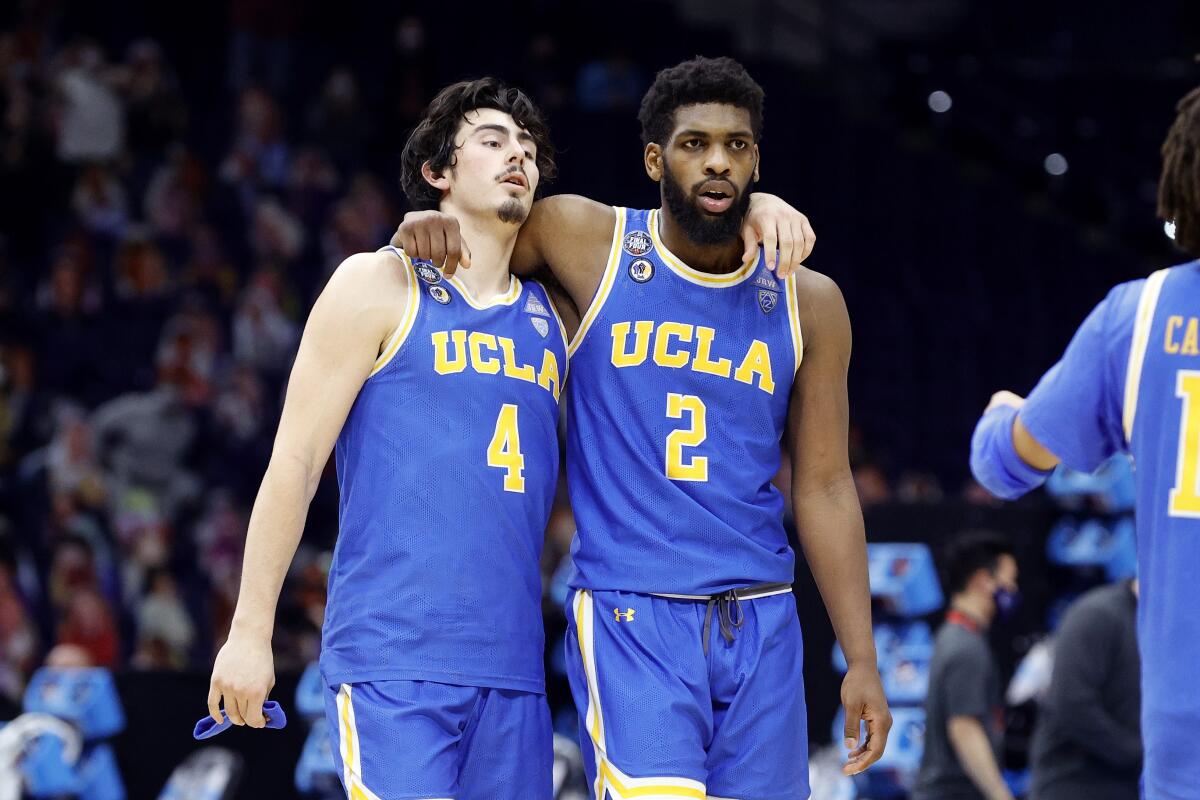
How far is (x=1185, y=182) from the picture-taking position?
11.3 feet

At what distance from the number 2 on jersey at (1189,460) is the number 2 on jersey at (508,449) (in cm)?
157

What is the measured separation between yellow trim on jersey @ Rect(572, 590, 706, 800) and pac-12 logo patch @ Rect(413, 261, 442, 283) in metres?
0.87

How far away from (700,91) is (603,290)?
0.56m

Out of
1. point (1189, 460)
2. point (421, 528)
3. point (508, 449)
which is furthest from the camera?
point (508, 449)

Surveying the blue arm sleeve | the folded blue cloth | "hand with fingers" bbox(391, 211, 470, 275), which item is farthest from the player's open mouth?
the folded blue cloth

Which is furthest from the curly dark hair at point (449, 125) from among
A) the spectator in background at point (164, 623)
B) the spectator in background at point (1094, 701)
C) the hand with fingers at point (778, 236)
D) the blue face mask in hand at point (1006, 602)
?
the spectator in background at point (164, 623)

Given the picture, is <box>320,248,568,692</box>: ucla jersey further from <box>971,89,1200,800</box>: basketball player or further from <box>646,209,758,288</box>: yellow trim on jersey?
<box>971,89,1200,800</box>: basketball player

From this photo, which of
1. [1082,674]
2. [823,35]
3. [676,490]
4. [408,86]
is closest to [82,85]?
[408,86]

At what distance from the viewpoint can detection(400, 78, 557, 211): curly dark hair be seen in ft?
14.8

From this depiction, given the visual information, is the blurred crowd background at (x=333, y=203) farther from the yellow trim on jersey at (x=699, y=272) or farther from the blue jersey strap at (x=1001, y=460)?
the blue jersey strap at (x=1001, y=460)

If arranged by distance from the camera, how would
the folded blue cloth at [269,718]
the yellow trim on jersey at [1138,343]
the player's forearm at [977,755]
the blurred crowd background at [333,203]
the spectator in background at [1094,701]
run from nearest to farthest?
the yellow trim on jersey at [1138,343] → the folded blue cloth at [269,718] → the spectator in background at [1094,701] → the player's forearm at [977,755] → the blurred crowd background at [333,203]

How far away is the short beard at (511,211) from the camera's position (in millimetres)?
4363

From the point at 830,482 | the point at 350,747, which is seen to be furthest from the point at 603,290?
the point at 350,747

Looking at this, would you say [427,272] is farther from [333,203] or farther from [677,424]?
[333,203]
